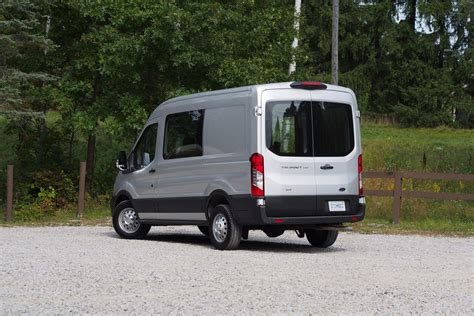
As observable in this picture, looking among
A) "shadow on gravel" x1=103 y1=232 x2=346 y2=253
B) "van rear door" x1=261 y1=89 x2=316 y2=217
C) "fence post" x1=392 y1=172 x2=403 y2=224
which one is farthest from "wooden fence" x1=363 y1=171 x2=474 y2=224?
"van rear door" x1=261 y1=89 x2=316 y2=217

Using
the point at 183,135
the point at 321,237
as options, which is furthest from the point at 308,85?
the point at 321,237

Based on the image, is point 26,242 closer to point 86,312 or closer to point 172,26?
point 86,312

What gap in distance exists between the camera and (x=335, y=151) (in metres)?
14.0

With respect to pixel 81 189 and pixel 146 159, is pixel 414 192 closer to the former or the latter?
pixel 146 159

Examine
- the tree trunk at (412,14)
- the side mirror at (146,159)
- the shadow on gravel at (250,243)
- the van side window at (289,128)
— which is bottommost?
the shadow on gravel at (250,243)

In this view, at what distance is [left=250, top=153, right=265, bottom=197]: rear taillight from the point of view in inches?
524

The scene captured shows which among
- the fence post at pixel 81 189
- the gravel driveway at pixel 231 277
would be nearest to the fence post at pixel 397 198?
the gravel driveway at pixel 231 277

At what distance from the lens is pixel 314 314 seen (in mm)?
8008

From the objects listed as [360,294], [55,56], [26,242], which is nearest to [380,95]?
[55,56]

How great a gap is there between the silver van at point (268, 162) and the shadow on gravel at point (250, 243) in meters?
0.29

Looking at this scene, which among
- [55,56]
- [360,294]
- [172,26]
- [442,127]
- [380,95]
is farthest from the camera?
[380,95]

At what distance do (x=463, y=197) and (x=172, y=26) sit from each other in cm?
849

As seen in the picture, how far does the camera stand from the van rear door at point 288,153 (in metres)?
13.4

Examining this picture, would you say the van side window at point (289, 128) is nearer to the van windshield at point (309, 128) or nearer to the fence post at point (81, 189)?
the van windshield at point (309, 128)
